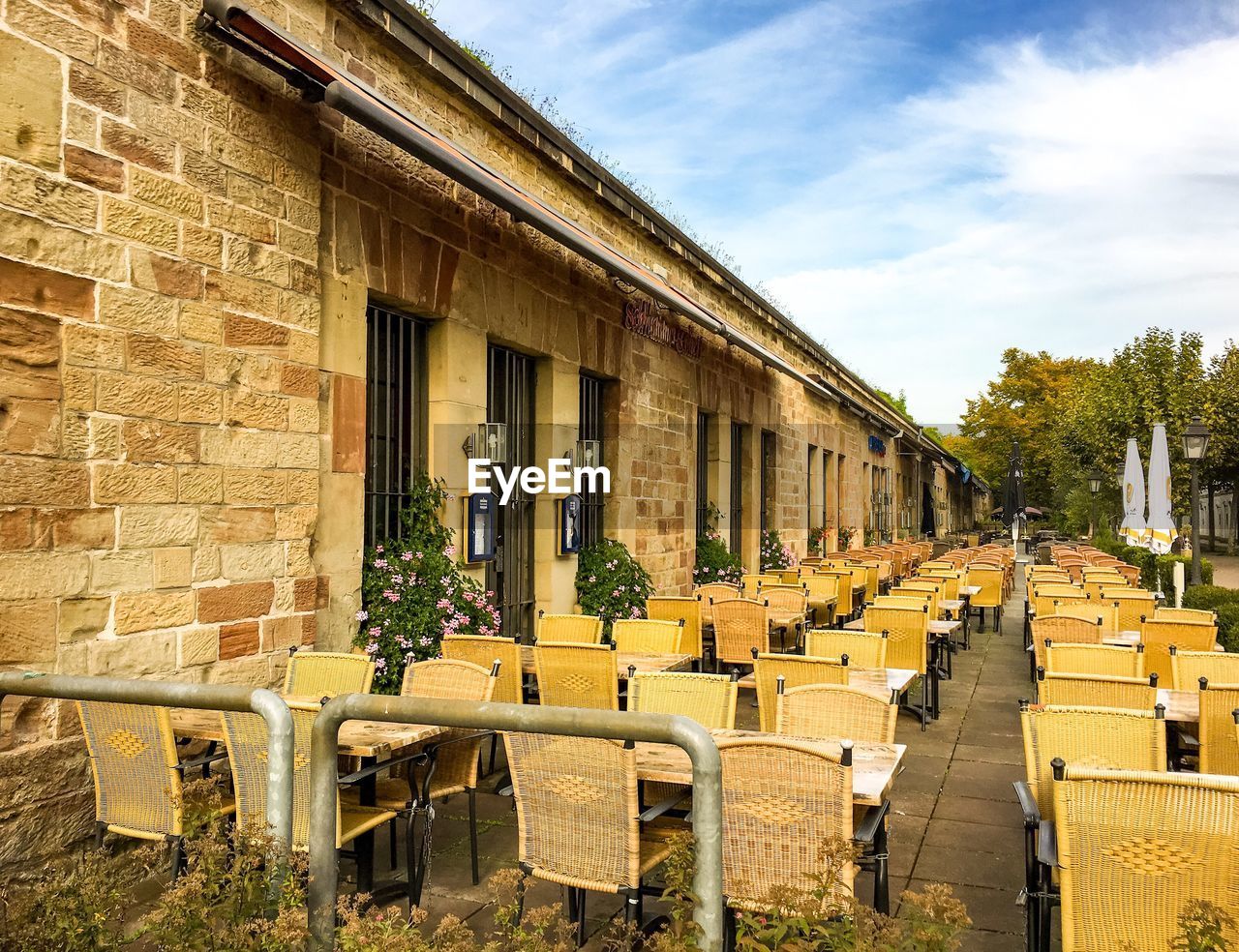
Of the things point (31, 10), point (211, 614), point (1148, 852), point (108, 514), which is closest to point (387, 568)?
point (211, 614)

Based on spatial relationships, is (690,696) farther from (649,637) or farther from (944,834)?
(649,637)

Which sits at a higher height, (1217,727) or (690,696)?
(690,696)

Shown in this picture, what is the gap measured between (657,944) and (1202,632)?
5.96 meters

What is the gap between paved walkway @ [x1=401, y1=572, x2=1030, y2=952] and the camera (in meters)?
Answer: 3.73

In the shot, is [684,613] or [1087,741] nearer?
[1087,741]

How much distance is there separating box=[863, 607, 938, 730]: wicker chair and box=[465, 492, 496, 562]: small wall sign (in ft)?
9.53

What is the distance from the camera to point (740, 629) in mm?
7328

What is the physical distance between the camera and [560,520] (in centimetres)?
855

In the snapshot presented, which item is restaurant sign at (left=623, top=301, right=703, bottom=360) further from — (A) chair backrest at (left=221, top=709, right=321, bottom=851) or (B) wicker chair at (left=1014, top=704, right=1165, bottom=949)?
(A) chair backrest at (left=221, top=709, right=321, bottom=851)

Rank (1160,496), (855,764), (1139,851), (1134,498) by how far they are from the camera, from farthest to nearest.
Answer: (1134,498) < (1160,496) < (855,764) < (1139,851)

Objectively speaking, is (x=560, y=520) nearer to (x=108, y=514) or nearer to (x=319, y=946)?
(x=108, y=514)

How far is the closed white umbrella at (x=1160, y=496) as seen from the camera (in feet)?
41.3

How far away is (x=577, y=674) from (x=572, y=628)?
4.18 feet

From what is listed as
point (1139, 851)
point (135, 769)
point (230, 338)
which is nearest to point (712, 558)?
point (230, 338)
